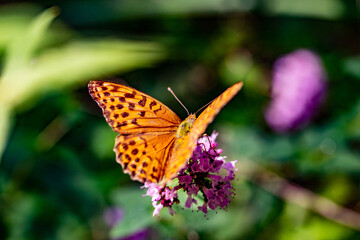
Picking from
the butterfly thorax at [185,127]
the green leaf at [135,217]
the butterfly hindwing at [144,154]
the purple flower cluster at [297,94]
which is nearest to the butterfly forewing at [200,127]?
the butterfly hindwing at [144,154]

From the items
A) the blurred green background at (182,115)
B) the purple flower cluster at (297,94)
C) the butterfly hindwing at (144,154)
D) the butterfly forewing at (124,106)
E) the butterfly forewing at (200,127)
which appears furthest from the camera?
the purple flower cluster at (297,94)

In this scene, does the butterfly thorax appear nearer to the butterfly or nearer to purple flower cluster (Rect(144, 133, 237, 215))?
the butterfly

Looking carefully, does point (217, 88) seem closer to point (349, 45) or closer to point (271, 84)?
point (271, 84)

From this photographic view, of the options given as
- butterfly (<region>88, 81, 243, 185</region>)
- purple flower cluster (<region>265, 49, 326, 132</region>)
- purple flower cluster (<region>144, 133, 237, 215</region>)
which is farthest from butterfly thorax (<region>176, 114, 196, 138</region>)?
purple flower cluster (<region>265, 49, 326, 132</region>)

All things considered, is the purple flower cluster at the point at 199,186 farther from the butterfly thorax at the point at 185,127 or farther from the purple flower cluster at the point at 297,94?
the purple flower cluster at the point at 297,94

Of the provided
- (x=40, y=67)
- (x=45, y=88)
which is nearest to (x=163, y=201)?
(x=45, y=88)

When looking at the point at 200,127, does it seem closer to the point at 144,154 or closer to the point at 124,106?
the point at 144,154
